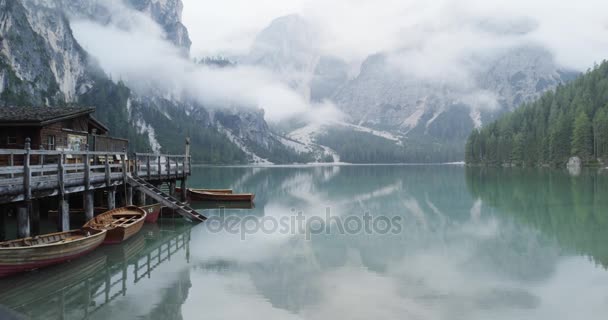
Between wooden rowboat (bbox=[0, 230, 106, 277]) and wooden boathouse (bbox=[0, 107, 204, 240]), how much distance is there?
1.40 meters

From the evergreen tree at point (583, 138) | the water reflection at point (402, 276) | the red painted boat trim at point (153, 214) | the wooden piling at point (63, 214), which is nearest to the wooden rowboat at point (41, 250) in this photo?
the wooden piling at point (63, 214)

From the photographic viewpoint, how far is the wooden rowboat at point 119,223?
78.4ft

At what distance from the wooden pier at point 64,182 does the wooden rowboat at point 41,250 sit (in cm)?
143

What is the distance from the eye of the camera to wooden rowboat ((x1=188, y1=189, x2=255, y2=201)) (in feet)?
151

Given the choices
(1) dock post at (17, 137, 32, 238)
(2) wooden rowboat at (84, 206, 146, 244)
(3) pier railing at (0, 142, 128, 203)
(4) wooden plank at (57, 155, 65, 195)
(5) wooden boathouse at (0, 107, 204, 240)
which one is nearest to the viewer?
(3) pier railing at (0, 142, 128, 203)

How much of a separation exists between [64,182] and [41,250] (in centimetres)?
599

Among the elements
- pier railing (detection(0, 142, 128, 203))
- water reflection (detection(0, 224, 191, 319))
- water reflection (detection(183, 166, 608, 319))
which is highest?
pier railing (detection(0, 142, 128, 203))

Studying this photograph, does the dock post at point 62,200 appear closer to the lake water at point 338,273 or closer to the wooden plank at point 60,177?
the wooden plank at point 60,177

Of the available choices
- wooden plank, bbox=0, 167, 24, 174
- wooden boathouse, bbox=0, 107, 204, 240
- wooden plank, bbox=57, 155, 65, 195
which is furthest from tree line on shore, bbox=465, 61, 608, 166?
wooden plank, bbox=0, 167, 24, 174

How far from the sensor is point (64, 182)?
2272 centimetres

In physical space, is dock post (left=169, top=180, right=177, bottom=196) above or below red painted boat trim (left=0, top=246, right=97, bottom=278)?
above

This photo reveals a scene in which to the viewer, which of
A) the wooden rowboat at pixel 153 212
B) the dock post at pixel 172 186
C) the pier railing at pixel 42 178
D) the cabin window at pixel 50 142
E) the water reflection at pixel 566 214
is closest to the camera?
the pier railing at pixel 42 178

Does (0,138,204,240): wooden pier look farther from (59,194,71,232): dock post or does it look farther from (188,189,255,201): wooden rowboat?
(188,189,255,201): wooden rowboat

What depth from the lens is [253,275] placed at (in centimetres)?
1877
